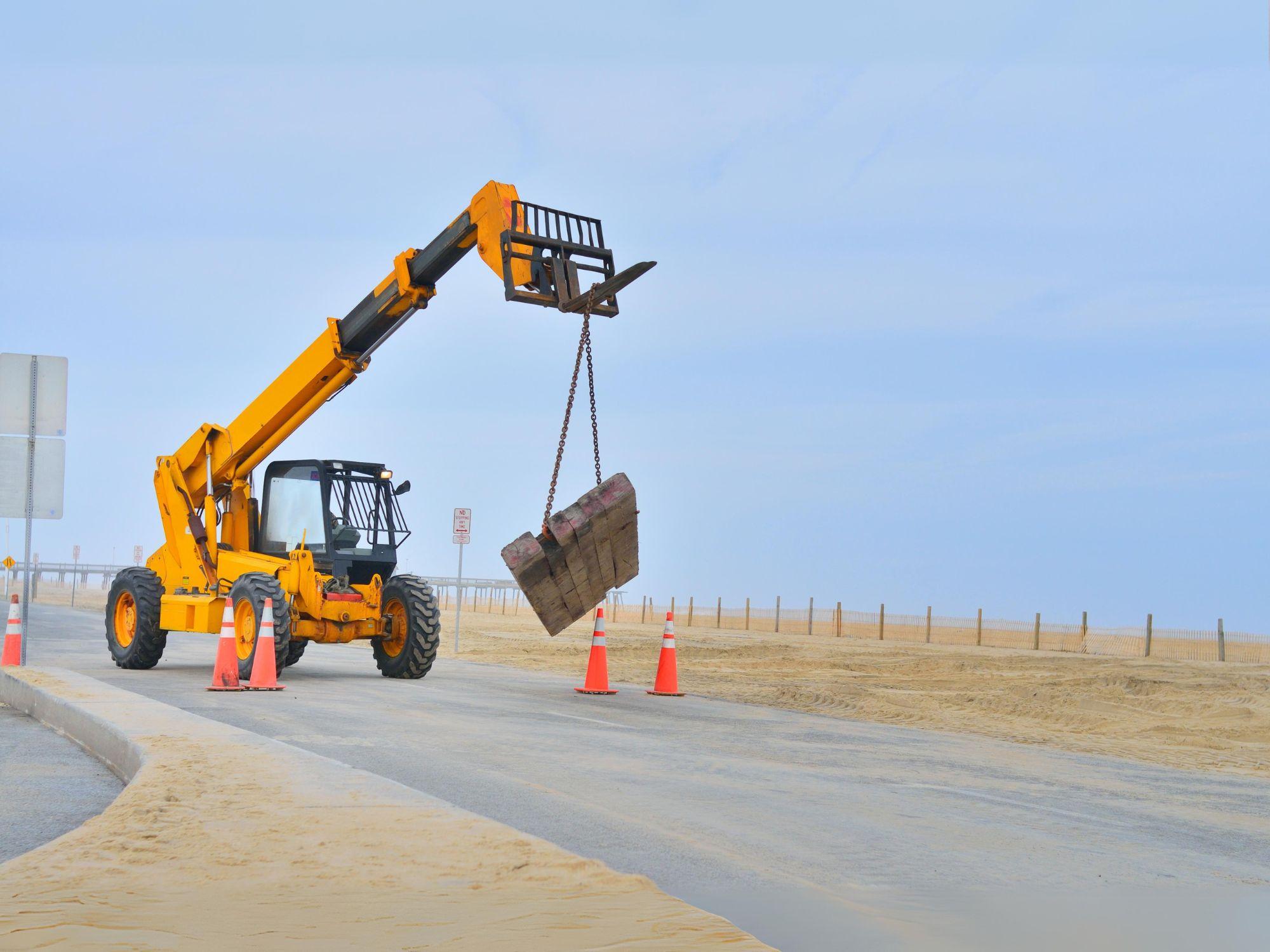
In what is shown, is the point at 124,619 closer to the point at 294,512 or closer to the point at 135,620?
the point at 135,620

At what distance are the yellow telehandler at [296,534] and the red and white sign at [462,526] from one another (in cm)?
719

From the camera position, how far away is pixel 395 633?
17.8 m

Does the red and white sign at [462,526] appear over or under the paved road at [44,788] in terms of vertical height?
over

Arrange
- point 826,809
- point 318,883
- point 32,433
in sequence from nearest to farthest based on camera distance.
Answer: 1. point 318,883
2. point 826,809
3. point 32,433

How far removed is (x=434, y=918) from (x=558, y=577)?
33.2 feet

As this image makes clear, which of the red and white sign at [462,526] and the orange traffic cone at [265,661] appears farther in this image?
the red and white sign at [462,526]

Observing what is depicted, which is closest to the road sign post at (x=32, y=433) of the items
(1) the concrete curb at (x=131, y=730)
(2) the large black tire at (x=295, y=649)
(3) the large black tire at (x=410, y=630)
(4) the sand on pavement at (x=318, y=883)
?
(1) the concrete curb at (x=131, y=730)

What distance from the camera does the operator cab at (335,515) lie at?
17.4m

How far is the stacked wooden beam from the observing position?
13.7m

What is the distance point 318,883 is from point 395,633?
13407 mm

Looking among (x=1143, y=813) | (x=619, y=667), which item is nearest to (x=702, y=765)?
(x=1143, y=813)

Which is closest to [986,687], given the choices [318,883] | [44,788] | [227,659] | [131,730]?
[227,659]

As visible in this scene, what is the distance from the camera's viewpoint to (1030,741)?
475 inches

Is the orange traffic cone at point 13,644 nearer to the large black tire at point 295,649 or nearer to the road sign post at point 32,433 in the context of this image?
the road sign post at point 32,433
